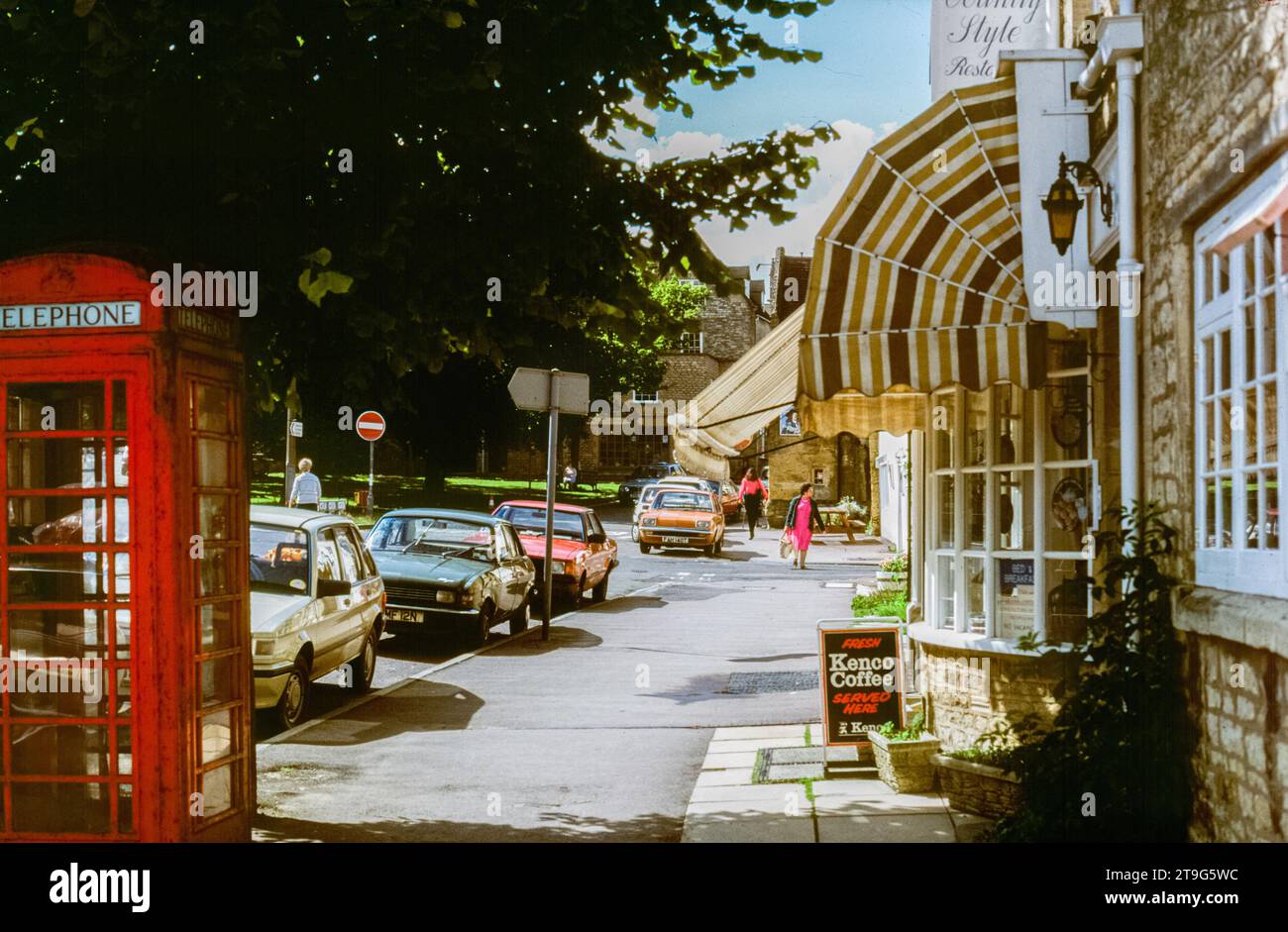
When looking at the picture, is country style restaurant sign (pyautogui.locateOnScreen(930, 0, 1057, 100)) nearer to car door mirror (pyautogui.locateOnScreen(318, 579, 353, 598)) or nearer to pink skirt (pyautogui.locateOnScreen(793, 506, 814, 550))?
car door mirror (pyautogui.locateOnScreen(318, 579, 353, 598))

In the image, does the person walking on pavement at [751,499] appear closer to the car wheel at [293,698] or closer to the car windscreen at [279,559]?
the car windscreen at [279,559]

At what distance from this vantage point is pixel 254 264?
6.84 meters

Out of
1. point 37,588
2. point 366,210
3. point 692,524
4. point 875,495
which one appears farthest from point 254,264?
point 875,495

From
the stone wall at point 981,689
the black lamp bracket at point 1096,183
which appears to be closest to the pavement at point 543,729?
the stone wall at point 981,689

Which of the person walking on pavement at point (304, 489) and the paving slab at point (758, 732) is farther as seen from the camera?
the person walking on pavement at point (304, 489)

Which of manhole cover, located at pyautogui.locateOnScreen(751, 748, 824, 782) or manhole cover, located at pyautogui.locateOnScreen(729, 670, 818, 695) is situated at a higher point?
manhole cover, located at pyautogui.locateOnScreen(751, 748, 824, 782)

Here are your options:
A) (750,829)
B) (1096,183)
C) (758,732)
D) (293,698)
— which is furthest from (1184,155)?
(293,698)

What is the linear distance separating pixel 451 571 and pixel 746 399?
17.8 ft

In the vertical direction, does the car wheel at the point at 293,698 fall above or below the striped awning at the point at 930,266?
below

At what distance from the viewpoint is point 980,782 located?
7.93 metres

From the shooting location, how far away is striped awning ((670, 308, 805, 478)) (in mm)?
10891

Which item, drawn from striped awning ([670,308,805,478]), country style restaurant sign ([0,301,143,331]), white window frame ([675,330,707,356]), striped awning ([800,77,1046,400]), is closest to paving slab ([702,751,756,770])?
striped awning ([670,308,805,478])

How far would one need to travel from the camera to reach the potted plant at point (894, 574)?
17.0 meters

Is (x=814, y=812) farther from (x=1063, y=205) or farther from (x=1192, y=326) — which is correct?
(x=1063, y=205)
